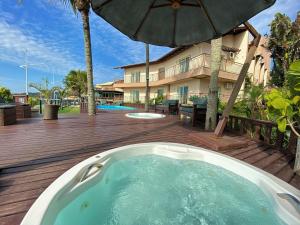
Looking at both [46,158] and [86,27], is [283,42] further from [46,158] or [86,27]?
[46,158]

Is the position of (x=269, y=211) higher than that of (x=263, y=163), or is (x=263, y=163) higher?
(x=263, y=163)

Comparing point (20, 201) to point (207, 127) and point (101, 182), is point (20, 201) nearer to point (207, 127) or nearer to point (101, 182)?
point (101, 182)

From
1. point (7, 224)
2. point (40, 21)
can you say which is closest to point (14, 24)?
point (40, 21)

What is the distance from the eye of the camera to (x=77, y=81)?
2983 cm

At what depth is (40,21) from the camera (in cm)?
1683

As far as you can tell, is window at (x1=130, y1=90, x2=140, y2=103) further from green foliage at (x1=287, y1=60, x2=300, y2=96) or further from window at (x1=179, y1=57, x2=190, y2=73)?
green foliage at (x1=287, y1=60, x2=300, y2=96)

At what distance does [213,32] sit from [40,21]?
19.5m

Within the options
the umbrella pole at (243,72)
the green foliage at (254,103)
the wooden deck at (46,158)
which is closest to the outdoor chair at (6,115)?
the wooden deck at (46,158)

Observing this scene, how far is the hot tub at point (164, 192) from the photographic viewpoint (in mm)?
2074

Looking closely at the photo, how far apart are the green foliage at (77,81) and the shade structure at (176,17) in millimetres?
28258

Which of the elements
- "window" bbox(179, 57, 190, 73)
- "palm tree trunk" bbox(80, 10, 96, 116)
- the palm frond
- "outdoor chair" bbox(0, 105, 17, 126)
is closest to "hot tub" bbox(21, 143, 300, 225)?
"outdoor chair" bbox(0, 105, 17, 126)

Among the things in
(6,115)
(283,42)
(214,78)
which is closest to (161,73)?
(283,42)

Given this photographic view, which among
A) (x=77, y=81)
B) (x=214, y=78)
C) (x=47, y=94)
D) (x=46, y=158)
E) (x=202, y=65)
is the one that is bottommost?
(x=46, y=158)

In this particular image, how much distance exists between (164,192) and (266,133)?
3073mm
